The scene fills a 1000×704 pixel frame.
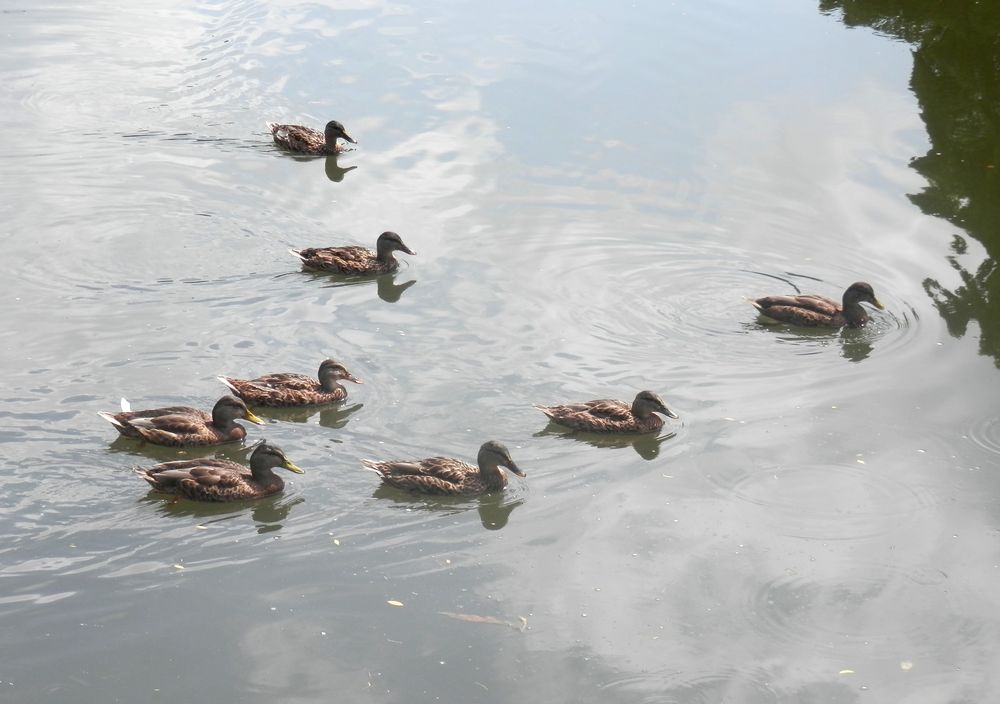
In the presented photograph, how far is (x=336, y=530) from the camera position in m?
9.26

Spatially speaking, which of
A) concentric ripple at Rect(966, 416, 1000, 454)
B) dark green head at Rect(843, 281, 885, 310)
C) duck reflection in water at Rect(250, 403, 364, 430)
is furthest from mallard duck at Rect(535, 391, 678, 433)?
dark green head at Rect(843, 281, 885, 310)

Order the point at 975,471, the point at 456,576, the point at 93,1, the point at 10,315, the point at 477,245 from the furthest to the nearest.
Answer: the point at 93,1, the point at 477,245, the point at 10,315, the point at 975,471, the point at 456,576

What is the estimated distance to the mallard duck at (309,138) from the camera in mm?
16828

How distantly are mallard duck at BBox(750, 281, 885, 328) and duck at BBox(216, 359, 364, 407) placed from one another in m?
4.11

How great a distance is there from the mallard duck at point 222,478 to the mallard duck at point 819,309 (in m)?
5.07

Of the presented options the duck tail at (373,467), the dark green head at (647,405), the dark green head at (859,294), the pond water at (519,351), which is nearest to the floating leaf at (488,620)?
the pond water at (519,351)

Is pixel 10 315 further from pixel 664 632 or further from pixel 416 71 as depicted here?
pixel 416 71

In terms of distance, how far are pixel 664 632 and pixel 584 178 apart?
8.49 metres

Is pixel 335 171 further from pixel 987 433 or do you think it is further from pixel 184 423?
pixel 987 433

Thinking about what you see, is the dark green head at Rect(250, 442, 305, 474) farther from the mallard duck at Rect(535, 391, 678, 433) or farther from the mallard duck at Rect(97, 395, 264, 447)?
the mallard duck at Rect(535, 391, 678, 433)

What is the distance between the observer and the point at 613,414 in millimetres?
10727

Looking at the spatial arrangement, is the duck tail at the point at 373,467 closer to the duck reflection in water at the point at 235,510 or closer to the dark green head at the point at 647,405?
the duck reflection in water at the point at 235,510

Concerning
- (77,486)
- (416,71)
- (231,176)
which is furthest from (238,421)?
(416,71)

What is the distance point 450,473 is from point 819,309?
461 cm
